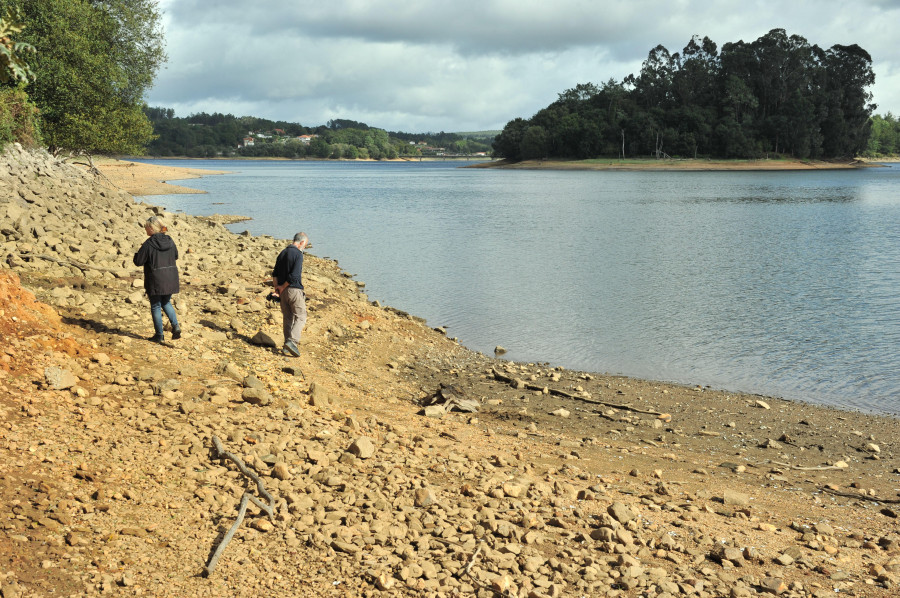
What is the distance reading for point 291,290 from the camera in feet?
37.7

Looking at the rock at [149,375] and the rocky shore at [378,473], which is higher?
the rock at [149,375]

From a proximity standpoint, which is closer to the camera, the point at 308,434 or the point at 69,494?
the point at 69,494

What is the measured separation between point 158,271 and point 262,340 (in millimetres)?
2020

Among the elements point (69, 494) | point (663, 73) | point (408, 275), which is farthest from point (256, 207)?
point (663, 73)

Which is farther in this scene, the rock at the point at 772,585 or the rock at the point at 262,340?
the rock at the point at 262,340

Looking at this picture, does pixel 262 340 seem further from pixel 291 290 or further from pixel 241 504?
pixel 241 504

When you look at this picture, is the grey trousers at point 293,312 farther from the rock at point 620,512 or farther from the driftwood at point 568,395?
the rock at point 620,512

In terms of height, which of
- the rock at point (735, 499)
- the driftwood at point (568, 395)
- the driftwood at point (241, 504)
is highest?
the driftwood at point (241, 504)

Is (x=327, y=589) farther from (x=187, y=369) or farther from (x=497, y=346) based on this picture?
(x=497, y=346)

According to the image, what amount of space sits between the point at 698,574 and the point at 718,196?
233 ft

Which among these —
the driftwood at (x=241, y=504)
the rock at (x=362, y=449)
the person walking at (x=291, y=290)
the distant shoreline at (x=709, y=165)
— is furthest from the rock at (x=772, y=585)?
the distant shoreline at (x=709, y=165)

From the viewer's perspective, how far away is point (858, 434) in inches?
431

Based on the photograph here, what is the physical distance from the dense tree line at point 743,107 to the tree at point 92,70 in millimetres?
122849

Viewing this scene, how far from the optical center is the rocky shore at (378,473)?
5.62m
